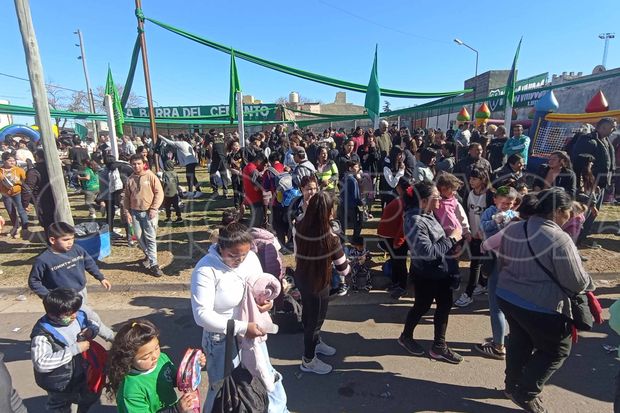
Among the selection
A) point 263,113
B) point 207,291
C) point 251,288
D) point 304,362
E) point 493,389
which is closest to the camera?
point 207,291

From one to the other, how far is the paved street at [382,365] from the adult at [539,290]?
410mm

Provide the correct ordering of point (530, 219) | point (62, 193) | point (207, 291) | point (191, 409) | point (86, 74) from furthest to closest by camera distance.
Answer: point (86, 74)
point (62, 193)
point (530, 219)
point (207, 291)
point (191, 409)

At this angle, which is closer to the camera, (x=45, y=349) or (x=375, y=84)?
(x=45, y=349)

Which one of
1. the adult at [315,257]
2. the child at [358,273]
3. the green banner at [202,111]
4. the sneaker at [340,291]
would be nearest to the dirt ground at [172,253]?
the child at [358,273]

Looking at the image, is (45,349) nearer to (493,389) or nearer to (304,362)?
(304,362)

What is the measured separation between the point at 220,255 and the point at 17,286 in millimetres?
4765

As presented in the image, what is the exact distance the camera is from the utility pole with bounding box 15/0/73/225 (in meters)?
3.83

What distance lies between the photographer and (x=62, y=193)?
4.26 meters

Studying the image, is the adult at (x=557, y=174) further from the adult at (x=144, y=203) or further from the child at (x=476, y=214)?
the adult at (x=144, y=203)

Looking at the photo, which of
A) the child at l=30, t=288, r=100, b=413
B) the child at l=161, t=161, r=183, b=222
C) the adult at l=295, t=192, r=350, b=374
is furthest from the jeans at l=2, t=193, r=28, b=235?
the adult at l=295, t=192, r=350, b=374

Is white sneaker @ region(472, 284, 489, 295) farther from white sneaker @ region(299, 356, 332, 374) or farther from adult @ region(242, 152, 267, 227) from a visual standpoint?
adult @ region(242, 152, 267, 227)

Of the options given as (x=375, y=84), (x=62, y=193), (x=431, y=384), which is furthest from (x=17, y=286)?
(x=375, y=84)

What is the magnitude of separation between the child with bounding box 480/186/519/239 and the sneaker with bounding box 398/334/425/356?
1270mm

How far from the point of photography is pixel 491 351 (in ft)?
11.3
